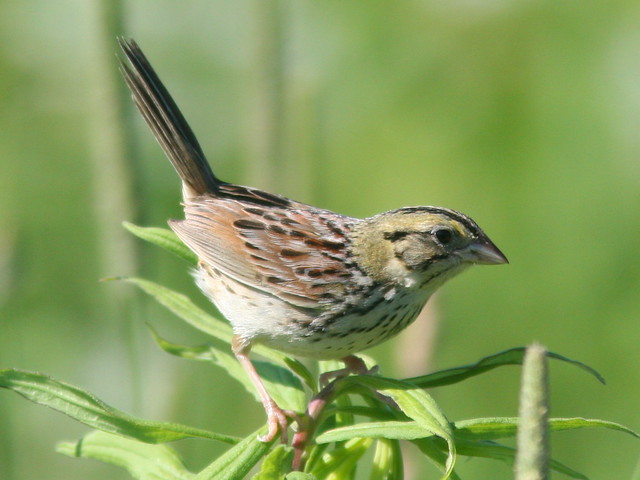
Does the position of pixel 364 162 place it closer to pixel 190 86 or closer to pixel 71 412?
pixel 190 86

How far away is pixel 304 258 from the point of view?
3.17 m

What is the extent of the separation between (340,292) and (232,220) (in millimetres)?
559

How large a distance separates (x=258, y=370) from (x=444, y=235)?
758mm

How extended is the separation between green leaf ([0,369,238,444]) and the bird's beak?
114 centimetres

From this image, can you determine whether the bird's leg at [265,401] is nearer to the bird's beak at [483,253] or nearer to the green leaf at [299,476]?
the green leaf at [299,476]

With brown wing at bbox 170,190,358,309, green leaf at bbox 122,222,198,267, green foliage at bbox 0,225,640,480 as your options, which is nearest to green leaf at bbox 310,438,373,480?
green foliage at bbox 0,225,640,480

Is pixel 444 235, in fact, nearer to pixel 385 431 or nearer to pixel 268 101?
pixel 268 101

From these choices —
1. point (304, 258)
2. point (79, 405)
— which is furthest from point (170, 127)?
point (79, 405)

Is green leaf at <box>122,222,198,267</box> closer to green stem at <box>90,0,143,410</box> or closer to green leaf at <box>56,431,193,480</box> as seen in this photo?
green stem at <box>90,0,143,410</box>

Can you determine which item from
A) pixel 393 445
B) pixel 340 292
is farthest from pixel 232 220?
pixel 393 445

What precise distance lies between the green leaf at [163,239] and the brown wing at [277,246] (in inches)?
3.4

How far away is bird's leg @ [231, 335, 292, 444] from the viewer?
7.88ft

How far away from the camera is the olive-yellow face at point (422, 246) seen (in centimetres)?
306

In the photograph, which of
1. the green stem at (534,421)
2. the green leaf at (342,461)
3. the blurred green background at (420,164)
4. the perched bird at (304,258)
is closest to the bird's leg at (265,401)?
the perched bird at (304,258)
